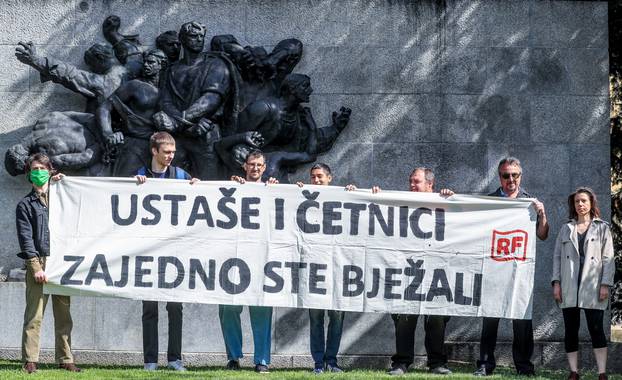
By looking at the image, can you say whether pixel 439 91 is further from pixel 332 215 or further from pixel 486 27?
pixel 332 215

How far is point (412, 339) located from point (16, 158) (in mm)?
5114

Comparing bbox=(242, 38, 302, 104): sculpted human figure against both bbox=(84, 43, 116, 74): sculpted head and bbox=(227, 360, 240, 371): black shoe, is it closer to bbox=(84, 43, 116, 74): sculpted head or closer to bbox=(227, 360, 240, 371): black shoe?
bbox=(84, 43, 116, 74): sculpted head

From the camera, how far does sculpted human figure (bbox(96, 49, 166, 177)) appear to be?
12.8m

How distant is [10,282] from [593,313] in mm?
6397

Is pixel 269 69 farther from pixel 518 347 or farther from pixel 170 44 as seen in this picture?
pixel 518 347

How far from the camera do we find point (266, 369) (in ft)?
35.1

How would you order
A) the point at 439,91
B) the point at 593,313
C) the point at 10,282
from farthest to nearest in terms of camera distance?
the point at 439,91 → the point at 10,282 → the point at 593,313

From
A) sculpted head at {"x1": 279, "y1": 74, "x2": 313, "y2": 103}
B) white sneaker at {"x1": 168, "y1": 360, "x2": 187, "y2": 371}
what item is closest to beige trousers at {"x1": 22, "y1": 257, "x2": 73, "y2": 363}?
white sneaker at {"x1": 168, "y1": 360, "x2": 187, "y2": 371}

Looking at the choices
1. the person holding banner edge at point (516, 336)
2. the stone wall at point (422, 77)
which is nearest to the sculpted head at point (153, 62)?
the stone wall at point (422, 77)

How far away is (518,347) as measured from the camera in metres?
10.8

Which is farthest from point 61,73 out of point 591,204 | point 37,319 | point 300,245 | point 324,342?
point 591,204

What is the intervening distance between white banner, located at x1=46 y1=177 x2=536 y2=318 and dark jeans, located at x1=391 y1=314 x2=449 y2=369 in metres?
0.14

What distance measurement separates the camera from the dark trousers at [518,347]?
35.3 feet

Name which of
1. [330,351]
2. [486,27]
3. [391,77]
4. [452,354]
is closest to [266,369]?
[330,351]
